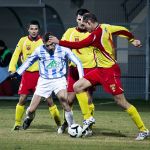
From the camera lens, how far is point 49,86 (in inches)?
581

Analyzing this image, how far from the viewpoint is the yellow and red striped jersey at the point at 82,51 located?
49.8 feet

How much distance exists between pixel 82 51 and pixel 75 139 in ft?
7.57

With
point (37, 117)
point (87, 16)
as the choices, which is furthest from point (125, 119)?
point (87, 16)

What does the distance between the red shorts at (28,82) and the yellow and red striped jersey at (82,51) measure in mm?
1109

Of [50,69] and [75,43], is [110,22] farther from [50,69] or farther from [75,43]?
[75,43]

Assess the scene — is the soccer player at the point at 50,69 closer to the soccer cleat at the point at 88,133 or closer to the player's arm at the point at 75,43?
the soccer cleat at the point at 88,133

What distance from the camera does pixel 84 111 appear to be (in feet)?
47.2

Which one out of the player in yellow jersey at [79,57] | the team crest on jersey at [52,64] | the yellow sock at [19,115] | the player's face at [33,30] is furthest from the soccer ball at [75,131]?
the player's face at [33,30]

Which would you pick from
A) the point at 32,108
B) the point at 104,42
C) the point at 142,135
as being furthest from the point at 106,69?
the point at 32,108

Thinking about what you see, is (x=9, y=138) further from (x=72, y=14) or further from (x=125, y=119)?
(x=72, y=14)

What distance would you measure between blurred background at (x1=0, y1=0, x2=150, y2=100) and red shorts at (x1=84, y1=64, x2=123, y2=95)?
11599 mm

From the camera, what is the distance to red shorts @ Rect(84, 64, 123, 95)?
13766 mm

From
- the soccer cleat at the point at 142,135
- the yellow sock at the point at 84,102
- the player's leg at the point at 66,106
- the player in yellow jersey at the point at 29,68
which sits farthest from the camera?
the player in yellow jersey at the point at 29,68

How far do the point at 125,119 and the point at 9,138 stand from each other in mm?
5182
